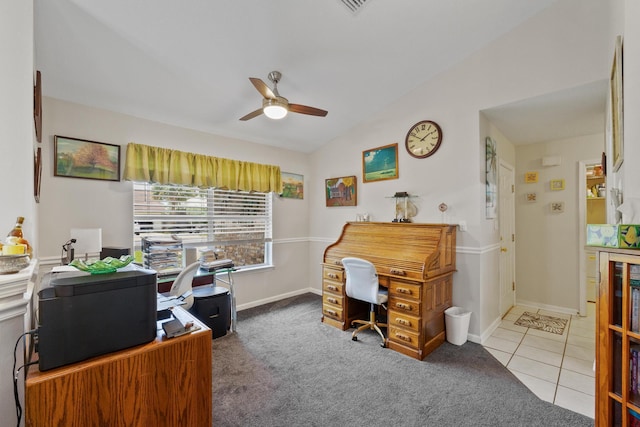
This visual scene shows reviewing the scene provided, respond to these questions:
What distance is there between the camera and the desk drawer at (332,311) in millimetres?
3223

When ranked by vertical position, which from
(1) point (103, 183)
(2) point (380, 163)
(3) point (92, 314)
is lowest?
(3) point (92, 314)

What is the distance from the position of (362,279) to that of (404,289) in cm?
42

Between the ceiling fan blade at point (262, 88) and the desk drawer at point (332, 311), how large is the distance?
7.92 feet

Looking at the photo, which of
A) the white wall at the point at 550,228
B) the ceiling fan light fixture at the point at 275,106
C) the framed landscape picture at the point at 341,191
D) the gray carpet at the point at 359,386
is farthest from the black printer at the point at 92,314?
the white wall at the point at 550,228

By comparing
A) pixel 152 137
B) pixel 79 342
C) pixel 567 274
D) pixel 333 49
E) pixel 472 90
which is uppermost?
pixel 333 49

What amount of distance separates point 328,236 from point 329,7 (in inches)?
120

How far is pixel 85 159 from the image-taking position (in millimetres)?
2695

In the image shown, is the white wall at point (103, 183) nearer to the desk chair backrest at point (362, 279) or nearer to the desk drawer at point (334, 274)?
the desk drawer at point (334, 274)

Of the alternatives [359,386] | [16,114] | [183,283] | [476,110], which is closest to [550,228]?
[476,110]

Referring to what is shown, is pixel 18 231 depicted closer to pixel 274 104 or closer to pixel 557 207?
pixel 274 104

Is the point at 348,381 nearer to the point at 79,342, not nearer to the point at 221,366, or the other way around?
the point at 221,366

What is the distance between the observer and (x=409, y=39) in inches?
102

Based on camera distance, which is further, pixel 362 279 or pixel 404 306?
pixel 362 279

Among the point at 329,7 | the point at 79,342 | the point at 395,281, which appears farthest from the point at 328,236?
the point at 79,342
